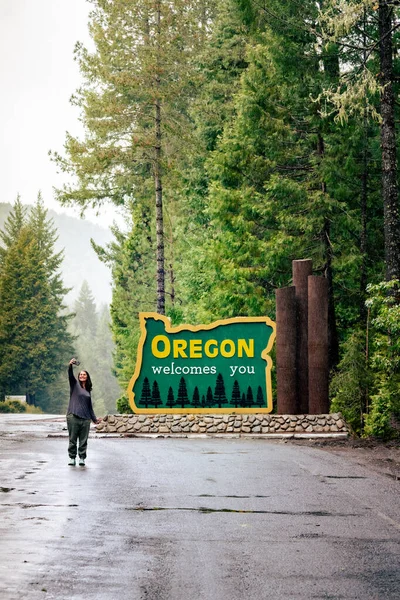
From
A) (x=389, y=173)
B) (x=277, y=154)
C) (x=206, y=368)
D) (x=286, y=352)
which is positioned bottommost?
(x=206, y=368)

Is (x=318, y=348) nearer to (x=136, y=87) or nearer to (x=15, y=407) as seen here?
(x=136, y=87)

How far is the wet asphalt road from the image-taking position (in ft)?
23.3

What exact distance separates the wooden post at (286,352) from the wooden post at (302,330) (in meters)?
0.26

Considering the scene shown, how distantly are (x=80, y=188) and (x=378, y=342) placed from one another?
2427cm

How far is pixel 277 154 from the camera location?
3091cm

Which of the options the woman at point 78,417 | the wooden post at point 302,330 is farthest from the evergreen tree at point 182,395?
the woman at point 78,417

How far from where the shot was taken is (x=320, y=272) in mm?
30297

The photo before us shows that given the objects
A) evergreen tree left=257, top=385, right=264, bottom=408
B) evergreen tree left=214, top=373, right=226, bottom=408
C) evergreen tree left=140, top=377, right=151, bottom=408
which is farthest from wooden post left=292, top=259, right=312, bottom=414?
evergreen tree left=140, top=377, right=151, bottom=408

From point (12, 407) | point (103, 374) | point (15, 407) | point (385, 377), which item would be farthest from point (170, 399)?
point (103, 374)

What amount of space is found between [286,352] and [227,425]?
8.12 ft

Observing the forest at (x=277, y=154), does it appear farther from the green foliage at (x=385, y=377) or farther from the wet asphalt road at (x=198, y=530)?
→ the wet asphalt road at (x=198, y=530)

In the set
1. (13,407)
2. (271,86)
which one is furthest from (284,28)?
(13,407)

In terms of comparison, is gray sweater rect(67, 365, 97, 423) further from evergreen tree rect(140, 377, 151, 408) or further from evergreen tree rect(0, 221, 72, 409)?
evergreen tree rect(0, 221, 72, 409)

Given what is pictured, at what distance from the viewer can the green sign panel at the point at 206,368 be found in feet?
82.1
